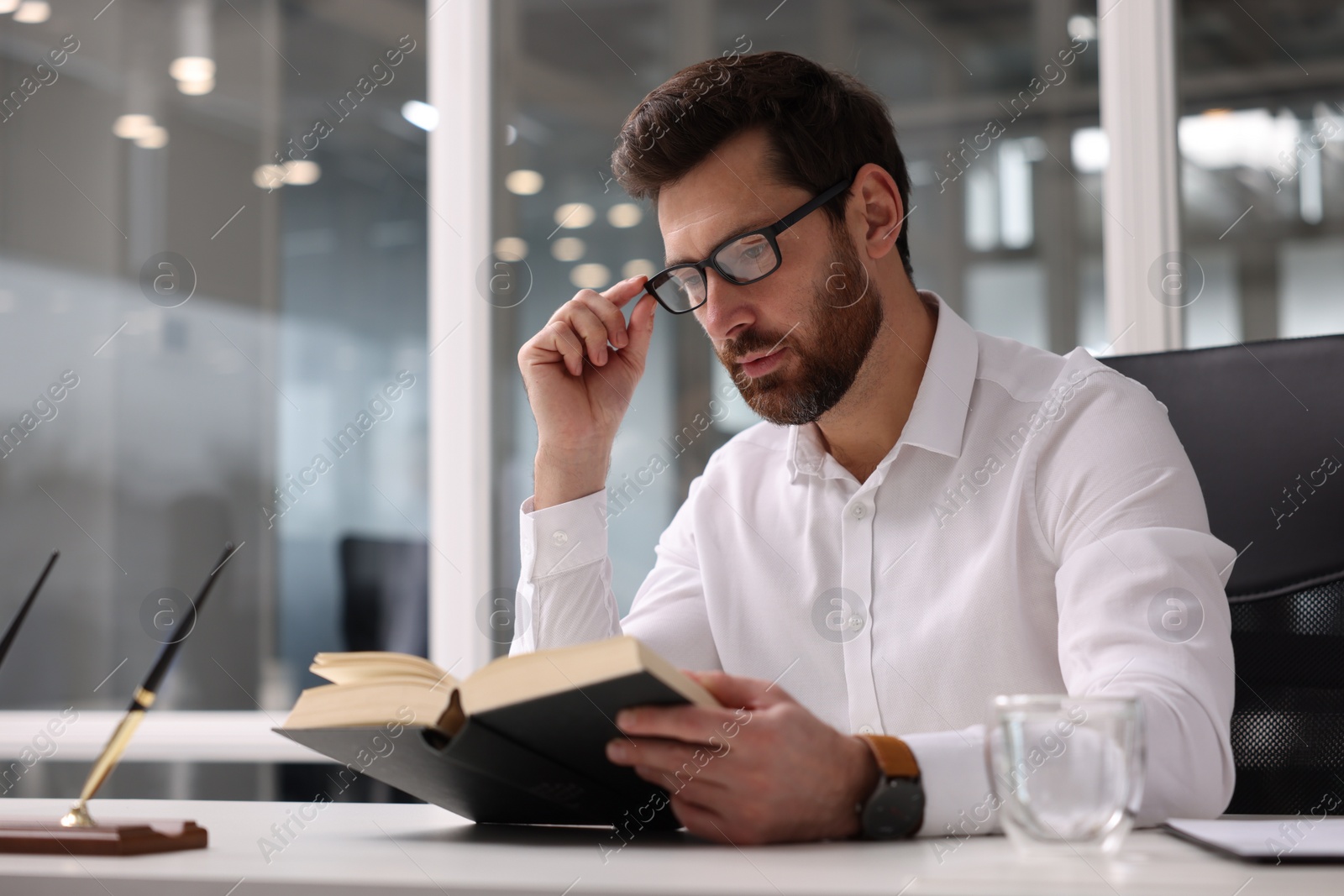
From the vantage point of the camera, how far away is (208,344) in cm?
321

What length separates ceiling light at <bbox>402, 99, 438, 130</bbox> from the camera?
3.01 meters

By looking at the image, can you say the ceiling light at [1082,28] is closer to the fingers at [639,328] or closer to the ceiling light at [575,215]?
the ceiling light at [575,215]

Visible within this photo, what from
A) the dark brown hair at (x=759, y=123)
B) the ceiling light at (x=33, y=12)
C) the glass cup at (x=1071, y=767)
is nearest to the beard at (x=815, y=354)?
the dark brown hair at (x=759, y=123)

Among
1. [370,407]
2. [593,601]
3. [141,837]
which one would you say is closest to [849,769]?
[141,837]

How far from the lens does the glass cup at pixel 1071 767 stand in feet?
2.37

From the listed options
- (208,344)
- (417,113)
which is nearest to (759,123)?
(417,113)

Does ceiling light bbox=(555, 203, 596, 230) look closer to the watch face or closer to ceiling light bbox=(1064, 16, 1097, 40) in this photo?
Answer: ceiling light bbox=(1064, 16, 1097, 40)

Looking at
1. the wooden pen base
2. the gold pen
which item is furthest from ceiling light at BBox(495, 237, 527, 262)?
the wooden pen base

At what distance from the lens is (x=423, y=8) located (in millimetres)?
3055

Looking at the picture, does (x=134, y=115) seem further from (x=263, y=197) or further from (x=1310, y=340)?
(x=1310, y=340)

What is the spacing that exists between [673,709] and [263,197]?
2764 millimetres

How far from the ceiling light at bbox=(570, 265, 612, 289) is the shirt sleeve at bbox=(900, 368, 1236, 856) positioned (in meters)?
1.61

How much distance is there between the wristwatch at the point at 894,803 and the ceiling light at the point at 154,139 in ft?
9.95

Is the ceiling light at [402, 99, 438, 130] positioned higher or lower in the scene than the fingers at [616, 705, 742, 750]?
higher
